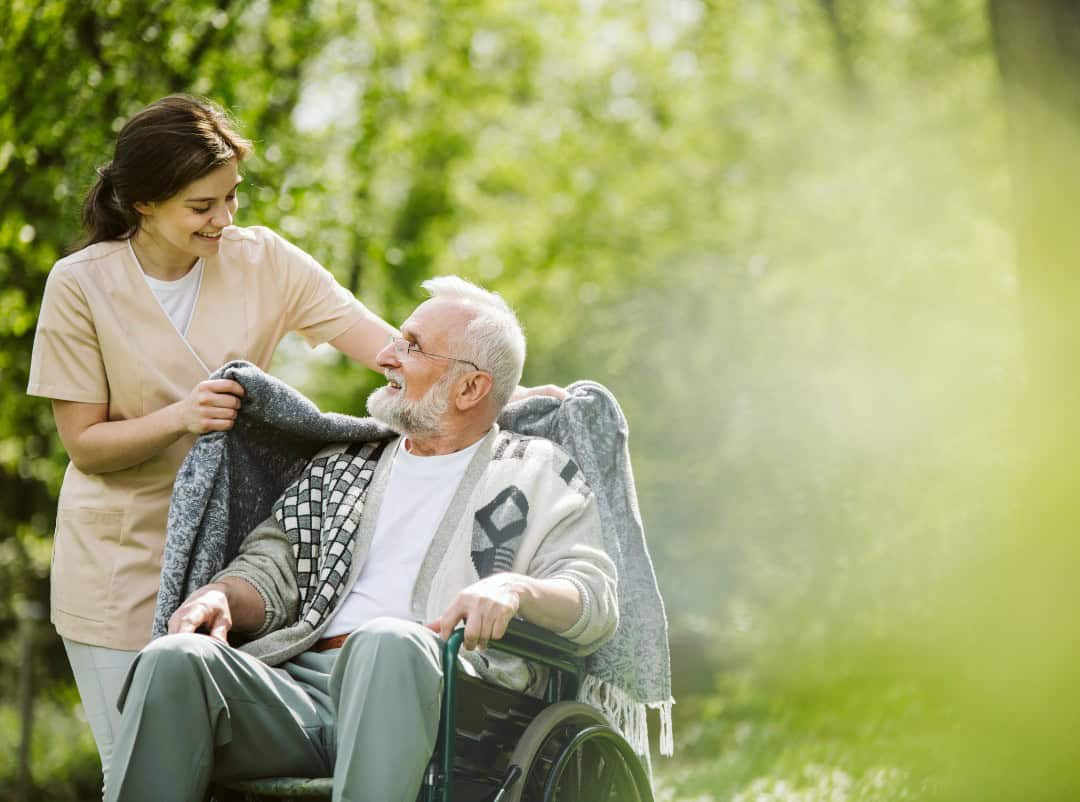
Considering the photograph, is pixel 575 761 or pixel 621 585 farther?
pixel 621 585

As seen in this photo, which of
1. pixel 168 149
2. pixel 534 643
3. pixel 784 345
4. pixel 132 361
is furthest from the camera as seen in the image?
pixel 784 345

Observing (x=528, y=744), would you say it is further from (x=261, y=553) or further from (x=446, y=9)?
(x=446, y=9)

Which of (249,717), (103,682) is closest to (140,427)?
(103,682)

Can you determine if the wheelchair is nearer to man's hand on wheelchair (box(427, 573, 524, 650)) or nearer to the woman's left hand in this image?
man's hand on wheelchair (box(427, 573, 524, 650))

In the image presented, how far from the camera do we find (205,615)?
9.23ft

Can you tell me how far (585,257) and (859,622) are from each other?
8.92 meters

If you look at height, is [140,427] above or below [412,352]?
below

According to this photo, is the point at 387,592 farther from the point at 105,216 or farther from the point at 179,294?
the point at 105,216

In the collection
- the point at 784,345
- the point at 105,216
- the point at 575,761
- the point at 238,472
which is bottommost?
the point at 575,761

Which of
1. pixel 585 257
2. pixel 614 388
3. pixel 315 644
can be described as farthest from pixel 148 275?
pixel 585 257

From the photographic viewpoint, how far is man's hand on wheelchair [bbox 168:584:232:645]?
275cm

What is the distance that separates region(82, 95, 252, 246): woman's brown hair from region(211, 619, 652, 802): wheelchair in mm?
1150

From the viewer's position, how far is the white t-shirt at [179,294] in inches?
122

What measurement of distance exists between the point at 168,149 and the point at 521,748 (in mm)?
1424
